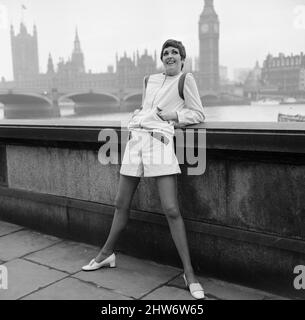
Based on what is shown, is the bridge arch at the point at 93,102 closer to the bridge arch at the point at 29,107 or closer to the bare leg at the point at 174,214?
the bridge arch at the point at 29,107

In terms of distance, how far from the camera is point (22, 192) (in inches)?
171

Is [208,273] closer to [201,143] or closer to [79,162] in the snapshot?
[201,143]

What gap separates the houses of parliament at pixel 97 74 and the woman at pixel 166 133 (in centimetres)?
7837

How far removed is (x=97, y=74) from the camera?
306 feet

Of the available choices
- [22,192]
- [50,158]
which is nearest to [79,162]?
[50,158]

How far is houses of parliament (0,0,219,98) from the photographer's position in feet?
303

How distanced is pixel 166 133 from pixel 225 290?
1.03m

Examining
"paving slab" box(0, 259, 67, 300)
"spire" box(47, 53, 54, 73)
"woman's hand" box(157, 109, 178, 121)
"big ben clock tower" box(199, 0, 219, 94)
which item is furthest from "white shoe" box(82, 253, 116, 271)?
"spire" box(47, 53, 54, 73)

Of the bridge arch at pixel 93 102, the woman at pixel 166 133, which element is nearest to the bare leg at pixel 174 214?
the woman at pixel 166 133

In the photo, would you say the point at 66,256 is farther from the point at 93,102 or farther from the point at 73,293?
the point at 93,102

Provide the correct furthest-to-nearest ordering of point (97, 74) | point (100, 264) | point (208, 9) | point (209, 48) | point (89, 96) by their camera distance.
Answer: point (208, 9)
point (209, 48)
point (97, 74)
point (89, 96)
point (100, 264)

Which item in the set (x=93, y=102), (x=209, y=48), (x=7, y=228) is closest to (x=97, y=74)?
(x=209, y=48)

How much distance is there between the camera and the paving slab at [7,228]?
420cm
